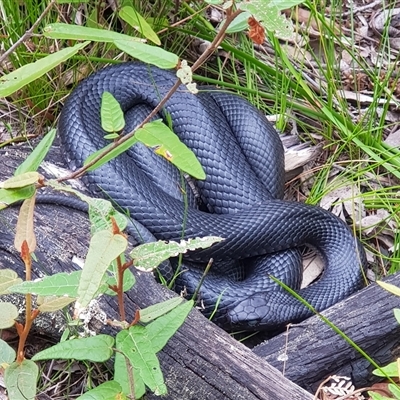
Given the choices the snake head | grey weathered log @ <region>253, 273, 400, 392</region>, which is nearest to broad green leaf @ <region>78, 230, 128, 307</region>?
grey weathered log @ <region>253, 273, 400, 392</region>

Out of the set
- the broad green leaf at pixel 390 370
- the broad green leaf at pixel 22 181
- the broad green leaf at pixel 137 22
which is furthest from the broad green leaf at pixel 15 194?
the broad green leaf at pixel 390 370

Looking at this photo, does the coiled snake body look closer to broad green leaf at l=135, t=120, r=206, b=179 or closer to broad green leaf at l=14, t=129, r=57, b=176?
broad green leaf at l=14, t=129, r=57, b=176

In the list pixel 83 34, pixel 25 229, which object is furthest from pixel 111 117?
pixel 25 229

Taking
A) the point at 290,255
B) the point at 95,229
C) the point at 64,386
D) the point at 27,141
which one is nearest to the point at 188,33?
the point at 27,141

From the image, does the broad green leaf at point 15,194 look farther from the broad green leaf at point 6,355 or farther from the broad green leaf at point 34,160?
the broad green leaf at point 6,355

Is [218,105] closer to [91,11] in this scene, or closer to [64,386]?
[91,11]

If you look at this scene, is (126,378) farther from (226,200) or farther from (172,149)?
(226,200)
